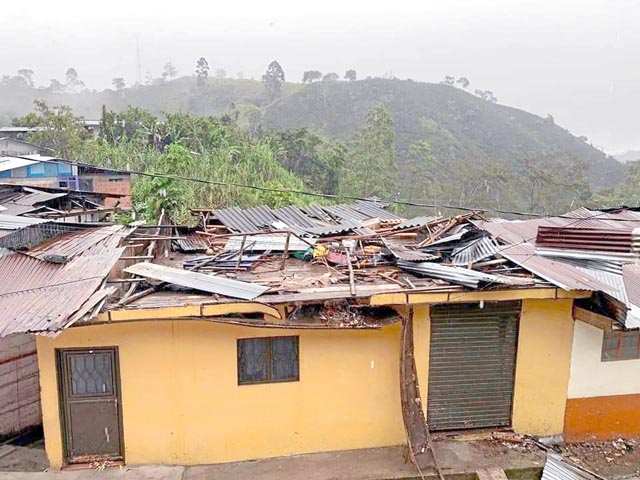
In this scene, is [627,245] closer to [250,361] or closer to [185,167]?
[250,361]

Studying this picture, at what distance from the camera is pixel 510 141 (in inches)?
2948

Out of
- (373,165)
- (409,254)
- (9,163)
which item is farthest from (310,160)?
(409,254)

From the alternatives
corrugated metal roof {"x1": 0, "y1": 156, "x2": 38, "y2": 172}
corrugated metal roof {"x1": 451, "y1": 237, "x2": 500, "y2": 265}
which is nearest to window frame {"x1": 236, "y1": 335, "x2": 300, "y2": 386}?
corrugated metal roof {"x1": 451, "y1": 237, "x2": 500, "y2": 265}

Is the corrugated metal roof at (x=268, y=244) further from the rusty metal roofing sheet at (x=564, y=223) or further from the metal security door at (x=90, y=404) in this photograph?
the rusty metal roofing sheet at (x=564, y=223)

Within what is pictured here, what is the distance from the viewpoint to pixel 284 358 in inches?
271

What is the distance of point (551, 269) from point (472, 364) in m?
1.70

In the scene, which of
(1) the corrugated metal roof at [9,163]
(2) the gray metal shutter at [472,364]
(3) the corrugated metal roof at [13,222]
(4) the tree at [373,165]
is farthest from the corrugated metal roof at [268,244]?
(4) the tree at [373,165]

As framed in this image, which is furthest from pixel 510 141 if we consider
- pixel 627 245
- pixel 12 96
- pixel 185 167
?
pixel 12 96

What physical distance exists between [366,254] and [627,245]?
3.68 m

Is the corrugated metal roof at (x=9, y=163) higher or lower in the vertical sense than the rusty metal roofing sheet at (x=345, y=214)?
higher

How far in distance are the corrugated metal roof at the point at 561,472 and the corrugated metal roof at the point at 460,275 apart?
8.03ft

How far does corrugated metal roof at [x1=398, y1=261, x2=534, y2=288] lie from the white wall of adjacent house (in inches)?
60.5

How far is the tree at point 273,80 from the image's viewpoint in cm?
9156

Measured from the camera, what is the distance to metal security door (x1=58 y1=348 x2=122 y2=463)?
644 centimetres
